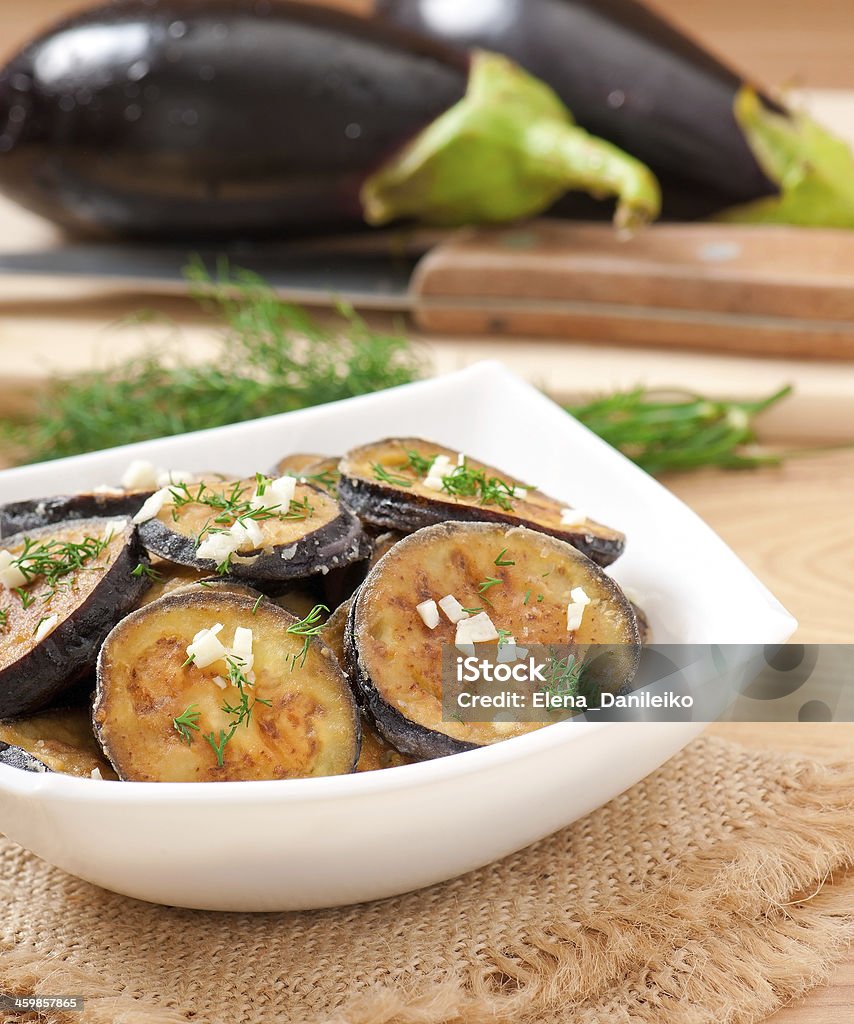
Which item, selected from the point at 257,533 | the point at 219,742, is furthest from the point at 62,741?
the point at 257,533

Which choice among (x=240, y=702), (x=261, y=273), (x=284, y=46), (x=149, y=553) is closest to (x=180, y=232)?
(x=261, y=273)

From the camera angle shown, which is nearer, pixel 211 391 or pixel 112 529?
pixel 112 529

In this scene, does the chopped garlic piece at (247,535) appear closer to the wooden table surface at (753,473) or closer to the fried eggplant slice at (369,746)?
the fried eggplant slice at (369,746)

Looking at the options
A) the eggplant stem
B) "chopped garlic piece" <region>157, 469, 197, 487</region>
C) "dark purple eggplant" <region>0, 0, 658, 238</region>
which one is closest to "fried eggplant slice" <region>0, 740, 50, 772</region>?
"chopped garlic piece" <region>157, 469, 197, 487</region>

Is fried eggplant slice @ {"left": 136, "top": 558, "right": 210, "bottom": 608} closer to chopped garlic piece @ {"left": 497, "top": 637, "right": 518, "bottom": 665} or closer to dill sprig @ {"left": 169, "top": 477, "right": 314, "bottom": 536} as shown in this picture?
dill sprig @ {"left": 169, "top": 477, "right": 314, "bottom": 536}

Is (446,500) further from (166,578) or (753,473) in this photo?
(753,473)
